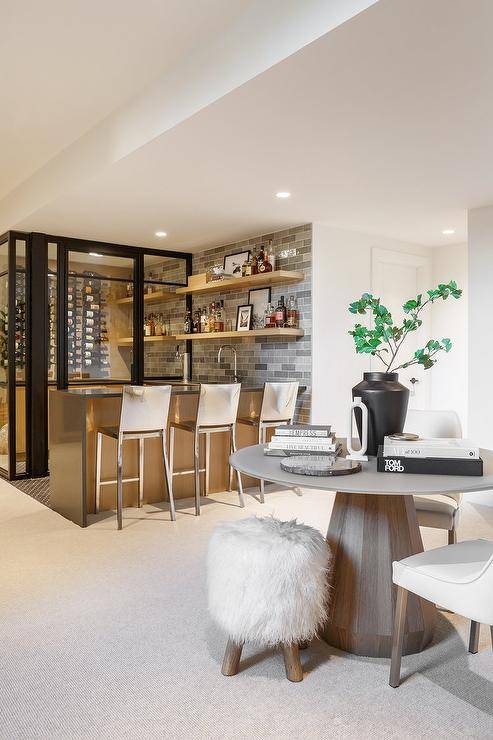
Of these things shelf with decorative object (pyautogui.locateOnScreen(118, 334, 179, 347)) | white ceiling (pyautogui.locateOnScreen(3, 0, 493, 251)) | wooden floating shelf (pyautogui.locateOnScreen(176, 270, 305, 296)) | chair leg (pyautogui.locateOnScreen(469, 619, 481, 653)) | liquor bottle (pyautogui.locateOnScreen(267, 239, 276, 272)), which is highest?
white ceiling (pyautogui.locateOnScreen(3, 0, 493, 251))

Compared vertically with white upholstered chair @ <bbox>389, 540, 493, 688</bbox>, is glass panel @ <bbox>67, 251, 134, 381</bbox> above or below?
above

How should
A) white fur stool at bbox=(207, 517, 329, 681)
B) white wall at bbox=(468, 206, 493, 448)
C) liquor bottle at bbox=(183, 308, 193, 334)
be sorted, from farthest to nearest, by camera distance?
liquor bottle at bbox=(183, 308, 193, 334)
white wall at bbox=(468, 206, 493, 448)
white fur stool at bbox=(207, 517, 329, 681)

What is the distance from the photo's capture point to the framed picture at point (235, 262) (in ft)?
18.7

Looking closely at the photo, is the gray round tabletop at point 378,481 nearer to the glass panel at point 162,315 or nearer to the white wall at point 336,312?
the white wall at point 336,312

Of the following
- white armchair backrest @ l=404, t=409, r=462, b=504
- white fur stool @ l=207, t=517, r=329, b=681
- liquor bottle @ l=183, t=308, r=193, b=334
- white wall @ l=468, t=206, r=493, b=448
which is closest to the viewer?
white fur stool @ l=207, t=517, r=329, b=681

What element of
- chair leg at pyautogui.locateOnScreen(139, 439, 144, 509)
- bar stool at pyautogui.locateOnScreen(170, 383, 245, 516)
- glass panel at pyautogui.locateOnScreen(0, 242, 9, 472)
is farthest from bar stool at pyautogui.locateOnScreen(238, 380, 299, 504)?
glass panel at pyautogui.locateOnScreen(0, 242, 9, 472)

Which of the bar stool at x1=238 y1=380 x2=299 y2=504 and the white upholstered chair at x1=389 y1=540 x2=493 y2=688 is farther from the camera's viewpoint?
the bar stool at x1=238 y1=380 x2=299 y2=504

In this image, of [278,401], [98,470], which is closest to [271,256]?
[278,401]

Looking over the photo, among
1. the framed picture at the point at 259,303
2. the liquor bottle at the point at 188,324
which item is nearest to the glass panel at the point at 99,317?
the liquor bottle at the point at 188,324

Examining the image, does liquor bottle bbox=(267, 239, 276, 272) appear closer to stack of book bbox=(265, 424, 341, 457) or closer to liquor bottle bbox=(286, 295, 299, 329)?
liquor bottle bbox=(286, 295, 299, 329)

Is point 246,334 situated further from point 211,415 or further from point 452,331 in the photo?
point 452,331

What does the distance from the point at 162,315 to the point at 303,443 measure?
4448 mm

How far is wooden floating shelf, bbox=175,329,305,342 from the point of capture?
502cm

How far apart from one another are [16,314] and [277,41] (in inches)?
153
